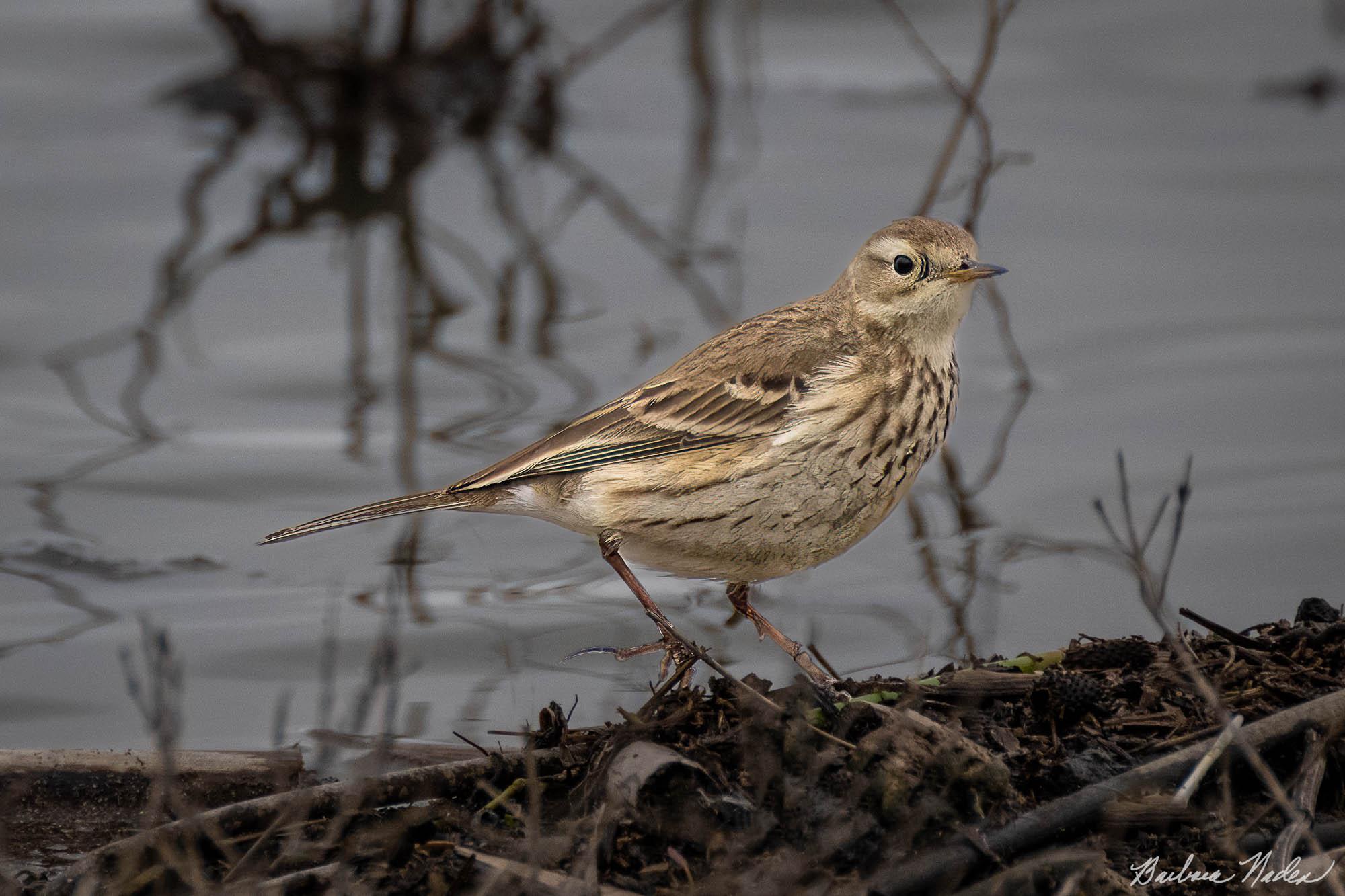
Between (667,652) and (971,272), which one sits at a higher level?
(971,272)

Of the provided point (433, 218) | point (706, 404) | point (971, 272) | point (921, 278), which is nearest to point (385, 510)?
point (706, 404)

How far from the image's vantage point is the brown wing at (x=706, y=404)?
5.83m

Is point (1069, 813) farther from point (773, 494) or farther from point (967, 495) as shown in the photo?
point (967, 495)

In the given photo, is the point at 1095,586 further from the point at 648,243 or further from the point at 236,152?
the point at 236,152

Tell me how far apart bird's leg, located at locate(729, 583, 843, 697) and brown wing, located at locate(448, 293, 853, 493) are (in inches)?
24.9

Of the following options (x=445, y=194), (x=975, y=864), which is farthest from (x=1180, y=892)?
(x=445, y=194)

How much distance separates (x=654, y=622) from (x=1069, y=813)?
189cm

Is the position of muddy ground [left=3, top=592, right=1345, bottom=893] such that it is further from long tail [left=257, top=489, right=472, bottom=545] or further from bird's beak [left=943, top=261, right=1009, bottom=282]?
bird's beak [left=943, top=261, right=1009, bottom=282]

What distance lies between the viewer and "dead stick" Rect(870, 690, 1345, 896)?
4.09 metres

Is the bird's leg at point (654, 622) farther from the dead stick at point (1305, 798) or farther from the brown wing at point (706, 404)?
the dead stick at point (1305, 798)

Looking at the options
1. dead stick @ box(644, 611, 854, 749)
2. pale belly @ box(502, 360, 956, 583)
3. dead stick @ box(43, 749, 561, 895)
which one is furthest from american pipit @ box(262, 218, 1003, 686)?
dead stick @ box(43, 749, 561, 895)

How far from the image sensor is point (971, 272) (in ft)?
19.7
